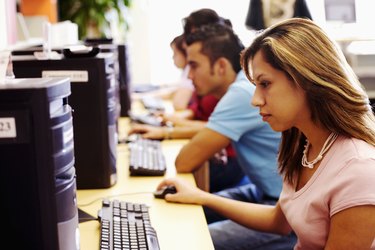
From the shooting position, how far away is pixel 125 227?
139cm

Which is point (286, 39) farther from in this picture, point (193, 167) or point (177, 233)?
point (193, 167)

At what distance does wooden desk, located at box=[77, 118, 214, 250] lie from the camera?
1.36 m

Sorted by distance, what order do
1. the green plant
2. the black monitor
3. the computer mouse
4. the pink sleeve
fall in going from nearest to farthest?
the pink sleeve < the computer mouse < the green plant < the black monitor

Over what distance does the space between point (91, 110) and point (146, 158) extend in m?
0.48

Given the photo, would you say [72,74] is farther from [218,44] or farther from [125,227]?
[218,44]

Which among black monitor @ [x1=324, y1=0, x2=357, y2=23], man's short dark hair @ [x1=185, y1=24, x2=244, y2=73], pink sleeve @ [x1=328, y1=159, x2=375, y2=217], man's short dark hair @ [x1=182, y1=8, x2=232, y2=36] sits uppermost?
black monitor @ [x1=324, y1=0, x2=357, y2=23]

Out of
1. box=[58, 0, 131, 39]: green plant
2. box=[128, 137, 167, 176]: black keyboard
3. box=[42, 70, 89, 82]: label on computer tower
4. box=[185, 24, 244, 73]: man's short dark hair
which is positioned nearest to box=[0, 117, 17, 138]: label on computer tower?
box=[42, 70, 89, 82]: label on computer tower

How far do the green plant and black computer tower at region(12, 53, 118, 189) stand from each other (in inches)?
121

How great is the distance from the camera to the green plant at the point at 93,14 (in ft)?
15.5

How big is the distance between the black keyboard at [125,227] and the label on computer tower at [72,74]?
358 mm

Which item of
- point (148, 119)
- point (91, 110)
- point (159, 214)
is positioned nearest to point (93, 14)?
point (148, 119)

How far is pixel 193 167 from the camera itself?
80.8 inches

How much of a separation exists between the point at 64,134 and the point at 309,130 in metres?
0.62

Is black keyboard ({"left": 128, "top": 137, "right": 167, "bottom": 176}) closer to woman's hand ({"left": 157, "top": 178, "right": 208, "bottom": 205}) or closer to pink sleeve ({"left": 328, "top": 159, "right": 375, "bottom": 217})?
woman's hand ({"left": 157, "top": 178, "right": 208, "bottom": 205})
